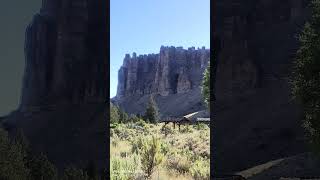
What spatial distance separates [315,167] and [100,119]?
3910mm

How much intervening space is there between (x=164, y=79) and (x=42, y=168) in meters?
118

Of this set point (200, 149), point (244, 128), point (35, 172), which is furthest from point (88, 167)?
point (200, 149)

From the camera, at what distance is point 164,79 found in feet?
417

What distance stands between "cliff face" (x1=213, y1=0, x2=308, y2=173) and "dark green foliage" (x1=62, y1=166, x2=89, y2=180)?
250cm

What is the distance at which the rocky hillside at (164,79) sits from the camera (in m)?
115

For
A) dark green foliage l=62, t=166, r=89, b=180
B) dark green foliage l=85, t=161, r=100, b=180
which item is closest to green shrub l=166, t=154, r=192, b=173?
dark green foliage l=85, t=161, r=100, b=180

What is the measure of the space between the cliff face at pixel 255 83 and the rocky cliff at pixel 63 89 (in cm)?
229

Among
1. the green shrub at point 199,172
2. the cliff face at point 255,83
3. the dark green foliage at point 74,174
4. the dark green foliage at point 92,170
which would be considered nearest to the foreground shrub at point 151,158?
the green shrub at point 199,172

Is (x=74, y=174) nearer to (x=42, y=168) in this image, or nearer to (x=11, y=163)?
(x=42, y=168)

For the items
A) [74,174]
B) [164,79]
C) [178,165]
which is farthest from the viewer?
[164,79]

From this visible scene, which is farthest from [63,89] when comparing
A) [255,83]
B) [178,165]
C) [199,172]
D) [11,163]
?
[178,165]

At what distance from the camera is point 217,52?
908 centimetres

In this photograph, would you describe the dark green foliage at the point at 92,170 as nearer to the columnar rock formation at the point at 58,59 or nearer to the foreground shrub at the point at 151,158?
the columnar rock formation at the point at 58,59

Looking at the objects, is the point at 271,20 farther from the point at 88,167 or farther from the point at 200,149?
the point at 200,149
